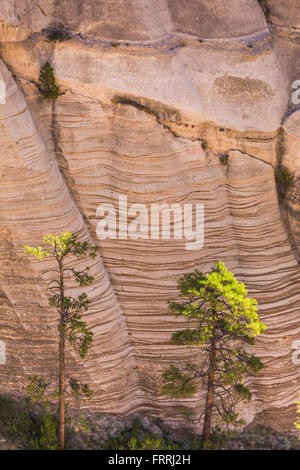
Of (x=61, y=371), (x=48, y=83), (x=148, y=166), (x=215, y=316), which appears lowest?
(x=61, y=371)

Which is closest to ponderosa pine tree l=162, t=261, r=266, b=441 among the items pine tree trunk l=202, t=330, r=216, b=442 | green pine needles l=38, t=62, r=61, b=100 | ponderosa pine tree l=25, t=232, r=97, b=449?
pine tree trunk l=202, t=330, r=216, b=442

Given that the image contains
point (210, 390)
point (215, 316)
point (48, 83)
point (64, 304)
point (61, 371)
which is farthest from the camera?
point (48, 83)

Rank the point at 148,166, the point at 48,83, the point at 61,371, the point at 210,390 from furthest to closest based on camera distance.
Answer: the point at 148,166
the point at 48,83
the point at 210,390
the point at 61,371

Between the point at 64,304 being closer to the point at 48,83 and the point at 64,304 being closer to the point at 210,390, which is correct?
the point at 210,390

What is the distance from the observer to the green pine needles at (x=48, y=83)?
793 inches

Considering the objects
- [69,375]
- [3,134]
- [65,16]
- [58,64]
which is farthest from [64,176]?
[69,375]

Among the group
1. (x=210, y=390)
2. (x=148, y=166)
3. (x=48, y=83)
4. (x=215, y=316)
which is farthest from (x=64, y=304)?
(x=48, y=83)

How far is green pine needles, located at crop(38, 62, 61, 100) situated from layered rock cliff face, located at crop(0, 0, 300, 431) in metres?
0.29

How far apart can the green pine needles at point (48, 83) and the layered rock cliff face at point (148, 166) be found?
288 millimetres

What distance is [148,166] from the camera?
821 inches

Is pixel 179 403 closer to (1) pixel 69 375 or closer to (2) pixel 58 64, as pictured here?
(1) pixel 69 375

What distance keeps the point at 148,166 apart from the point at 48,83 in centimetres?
479

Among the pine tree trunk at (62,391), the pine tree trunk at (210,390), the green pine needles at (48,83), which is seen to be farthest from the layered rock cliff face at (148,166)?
the pine tree trunk at (62,391)

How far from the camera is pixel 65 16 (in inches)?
814
